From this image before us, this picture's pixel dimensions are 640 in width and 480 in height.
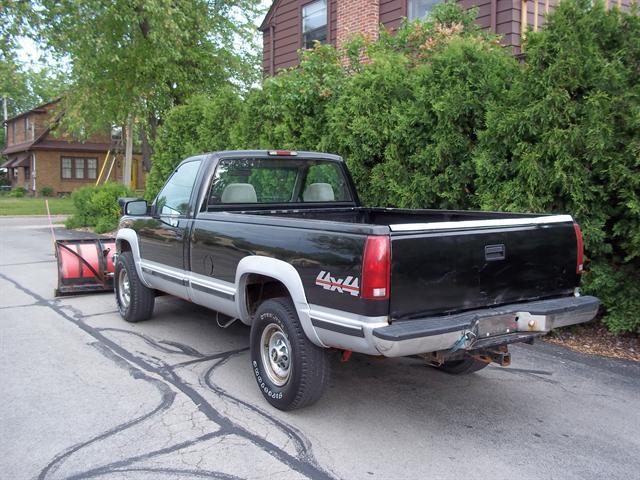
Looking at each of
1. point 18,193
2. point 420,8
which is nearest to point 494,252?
point 420,8

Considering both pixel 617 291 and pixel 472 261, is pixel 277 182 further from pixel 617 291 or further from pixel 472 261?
pixel 617 291

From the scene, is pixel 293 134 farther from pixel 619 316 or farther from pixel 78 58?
pixel 78 58

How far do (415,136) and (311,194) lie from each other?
6.82ft

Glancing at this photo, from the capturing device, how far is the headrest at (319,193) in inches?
245

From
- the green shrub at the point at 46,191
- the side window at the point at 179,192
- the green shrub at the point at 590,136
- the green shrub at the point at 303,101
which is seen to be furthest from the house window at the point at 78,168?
the green shrub at the point at 590,136

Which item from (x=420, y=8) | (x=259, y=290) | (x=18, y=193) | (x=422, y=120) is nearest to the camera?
(x=259, y=290)

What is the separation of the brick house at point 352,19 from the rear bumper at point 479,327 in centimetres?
372

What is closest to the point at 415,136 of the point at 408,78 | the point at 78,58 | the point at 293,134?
the point at 408,78

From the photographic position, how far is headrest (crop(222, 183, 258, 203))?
569 cm

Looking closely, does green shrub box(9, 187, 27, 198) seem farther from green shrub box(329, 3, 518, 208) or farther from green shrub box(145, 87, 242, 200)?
green shrub box(329, 3, 518, 208)

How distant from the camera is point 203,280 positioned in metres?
5.28

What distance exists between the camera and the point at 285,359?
14.5 feet

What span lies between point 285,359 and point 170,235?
2109 millimetres

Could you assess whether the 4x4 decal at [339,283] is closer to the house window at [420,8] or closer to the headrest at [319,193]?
the headrest at [319,193]
